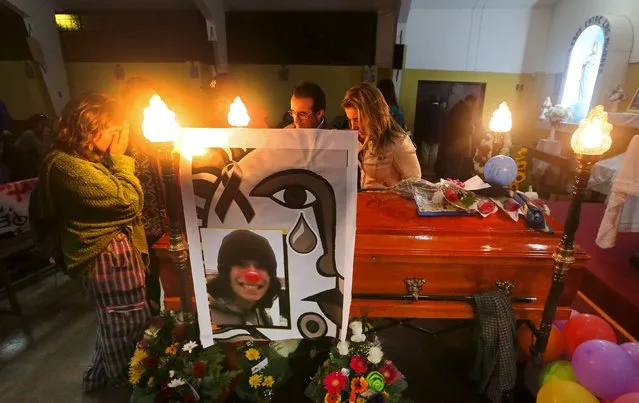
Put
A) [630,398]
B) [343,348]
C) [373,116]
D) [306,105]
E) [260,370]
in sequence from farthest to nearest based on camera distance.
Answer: [306,105]
[373,116]
[260,370]
[343,348]
[630,398]

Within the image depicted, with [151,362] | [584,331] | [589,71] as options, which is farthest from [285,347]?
[589,71]

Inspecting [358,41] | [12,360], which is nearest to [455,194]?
[12,360]

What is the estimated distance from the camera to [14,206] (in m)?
2.98

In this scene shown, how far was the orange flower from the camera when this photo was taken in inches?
57.1

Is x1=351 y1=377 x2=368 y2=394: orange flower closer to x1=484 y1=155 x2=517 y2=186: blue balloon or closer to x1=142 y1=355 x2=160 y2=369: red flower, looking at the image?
x1=142 y1=355 x2=160 y2=369: red flower

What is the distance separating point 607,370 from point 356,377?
39.8 inches

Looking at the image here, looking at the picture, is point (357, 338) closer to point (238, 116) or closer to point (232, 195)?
point (232, 195)

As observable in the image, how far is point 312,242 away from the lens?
1.03m

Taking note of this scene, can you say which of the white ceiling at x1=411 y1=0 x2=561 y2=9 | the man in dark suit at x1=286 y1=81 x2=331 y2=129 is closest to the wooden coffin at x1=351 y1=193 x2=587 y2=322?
the man in dark suit at x1=286 y1=81 x2=331 y2=129

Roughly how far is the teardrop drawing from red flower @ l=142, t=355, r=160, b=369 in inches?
41.0

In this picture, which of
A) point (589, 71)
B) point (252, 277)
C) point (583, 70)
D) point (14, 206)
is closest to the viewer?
point (252, 277)

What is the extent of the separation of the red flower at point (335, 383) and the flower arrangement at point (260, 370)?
0.97 ft

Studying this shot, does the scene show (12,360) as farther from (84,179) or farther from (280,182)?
(280,182)

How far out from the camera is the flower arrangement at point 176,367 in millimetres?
1521
